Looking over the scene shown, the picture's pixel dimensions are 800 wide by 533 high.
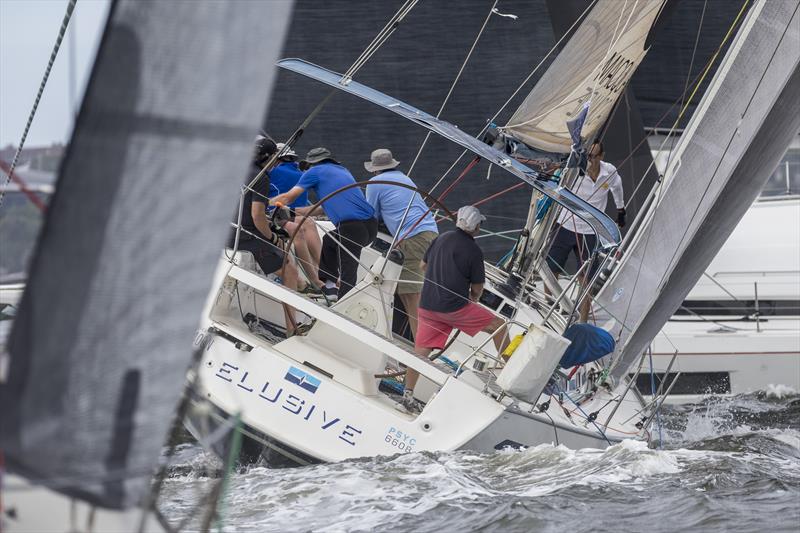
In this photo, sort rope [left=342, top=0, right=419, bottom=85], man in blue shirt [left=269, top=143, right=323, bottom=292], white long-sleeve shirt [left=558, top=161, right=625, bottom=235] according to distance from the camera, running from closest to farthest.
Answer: rope [left=342, top=0, right=419, bottom=85]
man in blue shirt [left=269, top=143, right=323, bottom=292]
white long-sleeve shirt [left=558, top=161, right=625, bottom=235]

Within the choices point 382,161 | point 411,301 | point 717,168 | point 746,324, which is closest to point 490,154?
point 382,161

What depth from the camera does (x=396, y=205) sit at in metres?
6.65

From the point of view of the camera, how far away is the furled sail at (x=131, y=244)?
2.47 metres

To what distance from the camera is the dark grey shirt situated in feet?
19.6

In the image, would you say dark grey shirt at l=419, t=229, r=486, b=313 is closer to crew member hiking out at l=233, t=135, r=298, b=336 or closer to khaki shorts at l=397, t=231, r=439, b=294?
khaki shorts at l=397, t=231, r=439, b=294

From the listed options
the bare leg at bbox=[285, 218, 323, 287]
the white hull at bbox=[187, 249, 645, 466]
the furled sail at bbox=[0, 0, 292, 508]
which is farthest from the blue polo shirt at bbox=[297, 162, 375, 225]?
the furled sail at bbox=[0, 0, 292, 508]

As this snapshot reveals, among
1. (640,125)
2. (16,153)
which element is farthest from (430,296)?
(640,125)

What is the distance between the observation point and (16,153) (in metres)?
3.60

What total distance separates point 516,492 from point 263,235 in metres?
2.22

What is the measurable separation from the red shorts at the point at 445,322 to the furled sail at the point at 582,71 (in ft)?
5.01

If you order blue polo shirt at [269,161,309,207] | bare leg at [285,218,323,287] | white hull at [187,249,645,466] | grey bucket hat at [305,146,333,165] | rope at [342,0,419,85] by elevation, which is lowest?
white hull at [187,249,645,466]

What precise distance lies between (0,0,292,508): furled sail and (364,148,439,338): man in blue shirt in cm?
380

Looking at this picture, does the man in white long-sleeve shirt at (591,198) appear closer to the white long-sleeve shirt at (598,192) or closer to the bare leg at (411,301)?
the white long-sleeve shirt at (598,192)

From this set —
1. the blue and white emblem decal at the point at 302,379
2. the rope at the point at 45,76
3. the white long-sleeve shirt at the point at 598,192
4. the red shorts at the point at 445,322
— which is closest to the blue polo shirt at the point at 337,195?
the red shorts at the point at 445,322
